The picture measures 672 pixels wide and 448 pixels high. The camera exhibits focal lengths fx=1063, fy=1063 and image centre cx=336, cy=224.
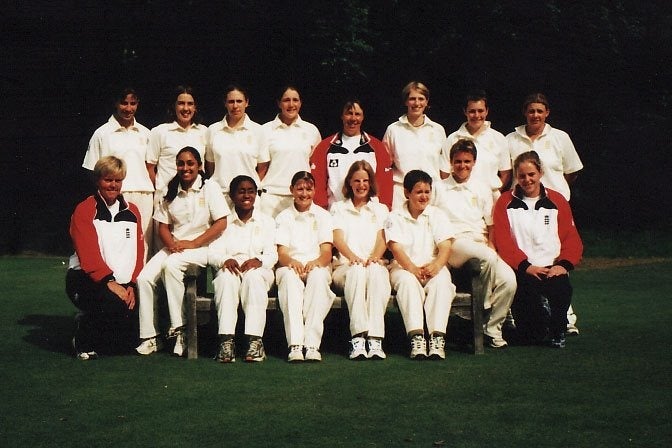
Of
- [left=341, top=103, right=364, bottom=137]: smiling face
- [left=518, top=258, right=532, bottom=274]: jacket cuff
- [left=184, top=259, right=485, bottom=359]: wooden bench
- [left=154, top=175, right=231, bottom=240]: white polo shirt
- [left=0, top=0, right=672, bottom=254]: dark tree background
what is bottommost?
[left=184, top=259, right=485, bottom=359]: wooden bench

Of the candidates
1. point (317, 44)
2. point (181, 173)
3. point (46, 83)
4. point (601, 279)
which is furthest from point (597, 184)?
point (181, 173)

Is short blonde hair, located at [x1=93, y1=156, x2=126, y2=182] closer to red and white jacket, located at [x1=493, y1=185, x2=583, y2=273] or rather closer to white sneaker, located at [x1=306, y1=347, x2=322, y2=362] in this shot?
white sneaker, located at [x1=306, y1=347, x2=322, y2=362]

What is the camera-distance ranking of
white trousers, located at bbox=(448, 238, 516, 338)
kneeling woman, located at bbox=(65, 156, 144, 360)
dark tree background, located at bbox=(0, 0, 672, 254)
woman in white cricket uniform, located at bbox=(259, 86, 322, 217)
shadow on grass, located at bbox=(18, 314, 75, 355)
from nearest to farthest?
kneeling woman, located at bbox=(65, 156, 144, 360) < white trousers, located at bbox=(448, 238, 516, 338) < shadow on grass, located at bbox=(18, 314, 75, 355) < woman in white cricket uniform, located at bbox=(259, 86, 322, 217) < dark tree background, located at bbox=(0, 0, 672, 254)

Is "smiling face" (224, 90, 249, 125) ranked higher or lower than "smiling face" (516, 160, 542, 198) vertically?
higher

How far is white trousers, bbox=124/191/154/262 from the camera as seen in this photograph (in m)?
8.17

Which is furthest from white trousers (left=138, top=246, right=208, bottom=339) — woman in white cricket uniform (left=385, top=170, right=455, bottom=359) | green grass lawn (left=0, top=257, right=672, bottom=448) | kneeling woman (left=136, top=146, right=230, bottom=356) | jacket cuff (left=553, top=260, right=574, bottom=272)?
jacket cuff (left=553, top=260, right=574, bottom=272)

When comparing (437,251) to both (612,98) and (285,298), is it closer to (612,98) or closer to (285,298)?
(285,298)

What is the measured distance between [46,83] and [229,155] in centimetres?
928

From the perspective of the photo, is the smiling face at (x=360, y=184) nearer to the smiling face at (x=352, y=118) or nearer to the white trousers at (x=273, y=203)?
the smiling face at (x=352, y=118)

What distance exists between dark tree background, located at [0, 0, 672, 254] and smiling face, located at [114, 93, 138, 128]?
23.8 feet

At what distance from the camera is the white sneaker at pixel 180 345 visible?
7.18 metres

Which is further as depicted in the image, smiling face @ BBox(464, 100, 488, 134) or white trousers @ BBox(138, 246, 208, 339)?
smiling face @ BBox(464, 100, 488, 134)

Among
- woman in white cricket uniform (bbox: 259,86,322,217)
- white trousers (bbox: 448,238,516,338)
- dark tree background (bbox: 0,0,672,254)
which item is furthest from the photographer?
dark tree background (bbox: 0,0,672,254)

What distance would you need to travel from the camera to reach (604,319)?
849 cm
